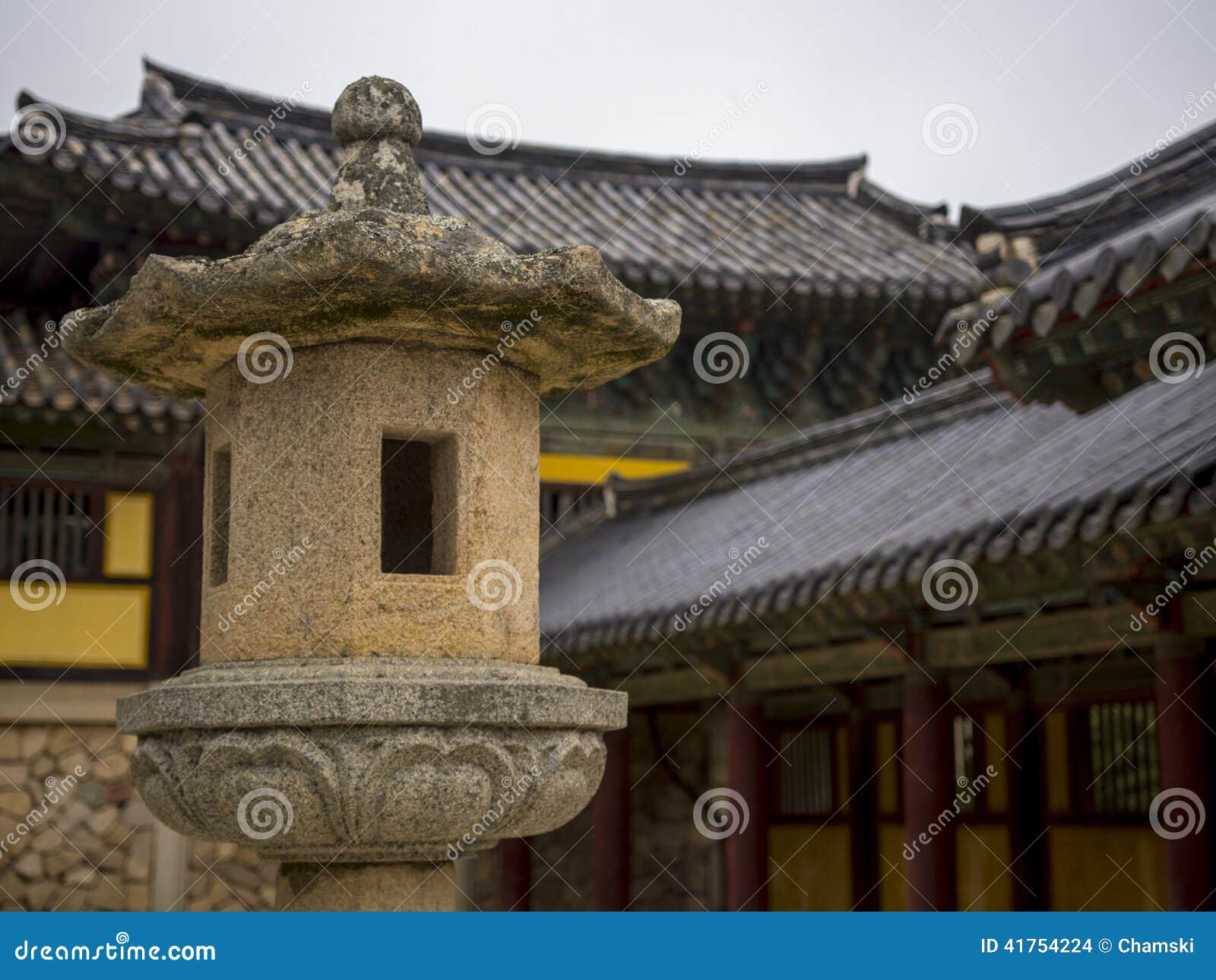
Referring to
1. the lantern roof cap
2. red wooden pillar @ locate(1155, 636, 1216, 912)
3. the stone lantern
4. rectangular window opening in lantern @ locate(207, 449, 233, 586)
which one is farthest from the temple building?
the stone lantern

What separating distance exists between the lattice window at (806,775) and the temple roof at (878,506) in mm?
1558

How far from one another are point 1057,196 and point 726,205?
8.61 m

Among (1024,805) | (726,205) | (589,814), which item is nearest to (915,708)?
(1024,805)

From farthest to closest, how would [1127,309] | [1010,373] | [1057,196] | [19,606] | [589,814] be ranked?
[589,814], [19,606], [1057,196], [1010,373], [1127,309]

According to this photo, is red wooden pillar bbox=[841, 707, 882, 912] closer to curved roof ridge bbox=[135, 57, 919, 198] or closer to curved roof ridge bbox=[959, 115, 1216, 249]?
curved roof ridge bbox=[959, 115, 1216, 249]

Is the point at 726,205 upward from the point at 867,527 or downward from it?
upward

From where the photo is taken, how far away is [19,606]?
37.9 feet

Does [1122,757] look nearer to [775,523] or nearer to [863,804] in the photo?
[863,804]

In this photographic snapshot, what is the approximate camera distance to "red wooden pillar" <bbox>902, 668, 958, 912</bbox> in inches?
340

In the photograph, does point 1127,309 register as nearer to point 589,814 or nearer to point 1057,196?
point 1057,196

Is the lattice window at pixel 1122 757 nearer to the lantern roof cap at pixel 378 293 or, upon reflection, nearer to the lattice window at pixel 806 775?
the lattice window at pixel 806 775

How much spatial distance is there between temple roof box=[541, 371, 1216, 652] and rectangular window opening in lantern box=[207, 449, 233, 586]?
3462 millimetres

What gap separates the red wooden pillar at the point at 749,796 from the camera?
34.2 ft

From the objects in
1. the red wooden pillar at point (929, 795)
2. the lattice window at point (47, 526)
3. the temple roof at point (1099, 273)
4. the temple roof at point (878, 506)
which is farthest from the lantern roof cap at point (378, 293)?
the lattice window at point (47, 526)
